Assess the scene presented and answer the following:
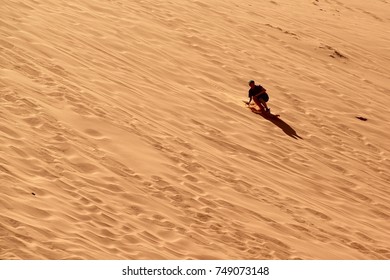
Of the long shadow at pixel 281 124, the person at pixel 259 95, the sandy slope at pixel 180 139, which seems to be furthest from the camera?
the person at pixel 259 95

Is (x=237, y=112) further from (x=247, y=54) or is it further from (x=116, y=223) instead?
(x=116, y=223)

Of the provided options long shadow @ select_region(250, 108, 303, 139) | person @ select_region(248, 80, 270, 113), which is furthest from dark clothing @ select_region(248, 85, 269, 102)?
long shadow @ select_region(250, 108, 303, 139)

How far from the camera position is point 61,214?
7285mm

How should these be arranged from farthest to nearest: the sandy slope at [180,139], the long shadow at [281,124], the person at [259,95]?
the person at [259,95] < the long shadow at [281,124] < the sandy slope at [180,139]

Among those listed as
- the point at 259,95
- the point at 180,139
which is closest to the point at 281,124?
the point at 259,95

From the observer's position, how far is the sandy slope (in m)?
7.61

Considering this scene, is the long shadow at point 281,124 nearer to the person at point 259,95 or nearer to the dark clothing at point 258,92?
the person at point 259,95

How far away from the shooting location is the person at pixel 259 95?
11.9 metres

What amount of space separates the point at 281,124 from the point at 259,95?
0.58 m

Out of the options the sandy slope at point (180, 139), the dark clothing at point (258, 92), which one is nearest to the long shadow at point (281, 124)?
the sandy slope at point (180, 139)

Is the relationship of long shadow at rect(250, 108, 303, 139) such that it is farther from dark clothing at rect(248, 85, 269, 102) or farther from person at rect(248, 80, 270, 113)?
dark clothing at rect(248, 85, 269, 102)

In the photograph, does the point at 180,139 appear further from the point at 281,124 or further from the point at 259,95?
the point at 281,124

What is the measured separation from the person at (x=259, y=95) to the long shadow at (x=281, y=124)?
94 mm

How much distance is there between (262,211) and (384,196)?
2497 millimetres
